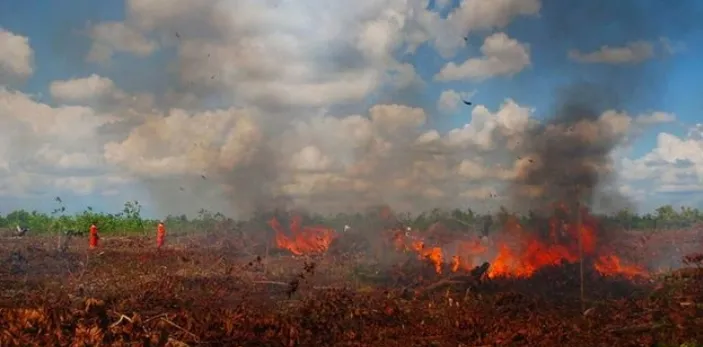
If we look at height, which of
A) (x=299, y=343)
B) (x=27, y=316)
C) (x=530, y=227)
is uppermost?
(x=530, y=227)

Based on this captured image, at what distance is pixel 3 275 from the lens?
21.4 m

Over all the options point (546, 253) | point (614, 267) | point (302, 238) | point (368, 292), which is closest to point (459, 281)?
point (368, 292)

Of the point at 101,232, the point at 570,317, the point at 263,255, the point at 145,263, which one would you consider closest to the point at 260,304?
the point at 570,317

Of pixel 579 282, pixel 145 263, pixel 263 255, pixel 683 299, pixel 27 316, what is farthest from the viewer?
pixel 263 255

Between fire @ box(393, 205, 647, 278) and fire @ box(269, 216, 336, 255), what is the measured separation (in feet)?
23.3

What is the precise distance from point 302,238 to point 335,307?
16.6 m

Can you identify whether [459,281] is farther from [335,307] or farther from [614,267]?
[614,267]

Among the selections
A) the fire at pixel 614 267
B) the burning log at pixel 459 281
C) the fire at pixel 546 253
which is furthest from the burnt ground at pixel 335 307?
the fire at pixel 614 267

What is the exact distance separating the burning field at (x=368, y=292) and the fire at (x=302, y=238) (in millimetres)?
Answer: 81

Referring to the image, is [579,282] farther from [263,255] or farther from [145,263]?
[145,263]

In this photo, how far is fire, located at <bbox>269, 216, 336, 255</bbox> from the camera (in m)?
30.1

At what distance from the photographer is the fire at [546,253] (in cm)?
A: 2205

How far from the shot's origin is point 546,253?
22.5m

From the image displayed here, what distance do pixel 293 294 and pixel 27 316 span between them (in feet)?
29.9
